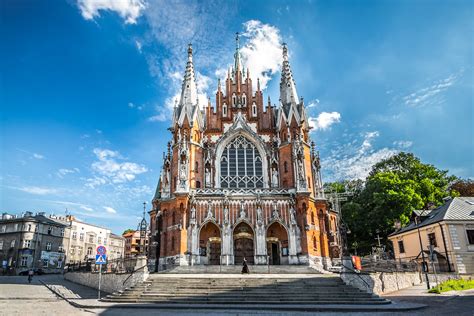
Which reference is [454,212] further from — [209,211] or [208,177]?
[208,177]

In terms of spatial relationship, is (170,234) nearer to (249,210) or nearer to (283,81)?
(249,210)

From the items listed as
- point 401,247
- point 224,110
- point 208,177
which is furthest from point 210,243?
point 401,247

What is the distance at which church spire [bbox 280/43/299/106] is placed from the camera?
35.8m

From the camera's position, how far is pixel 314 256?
28500 mm

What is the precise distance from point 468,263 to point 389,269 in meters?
10.9

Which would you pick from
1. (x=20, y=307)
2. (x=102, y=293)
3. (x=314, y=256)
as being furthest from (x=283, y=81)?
(x=20, y=307)

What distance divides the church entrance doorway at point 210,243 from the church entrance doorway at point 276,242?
444 cm

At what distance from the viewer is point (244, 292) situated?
17.3 metres

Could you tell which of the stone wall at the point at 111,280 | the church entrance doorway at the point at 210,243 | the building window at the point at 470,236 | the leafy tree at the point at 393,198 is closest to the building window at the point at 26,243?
the stone wall at the point at 111,280

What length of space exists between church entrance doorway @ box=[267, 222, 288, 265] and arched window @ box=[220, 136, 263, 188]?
4583 mm

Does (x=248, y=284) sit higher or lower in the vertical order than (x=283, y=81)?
lower

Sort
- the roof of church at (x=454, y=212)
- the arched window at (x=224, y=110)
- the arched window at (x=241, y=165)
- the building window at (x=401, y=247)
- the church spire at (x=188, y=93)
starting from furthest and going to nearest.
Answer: the building window at (x=401, y=247)
the arched window at (x=224, y=110)
the church spire at (x=188, y=93)
the arched window at (x=241, y=165)
the roof of church at (x=454, y=212)

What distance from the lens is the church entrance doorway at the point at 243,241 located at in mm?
29438

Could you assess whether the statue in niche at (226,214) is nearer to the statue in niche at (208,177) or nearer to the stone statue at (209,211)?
the stone statue at (209,211)
